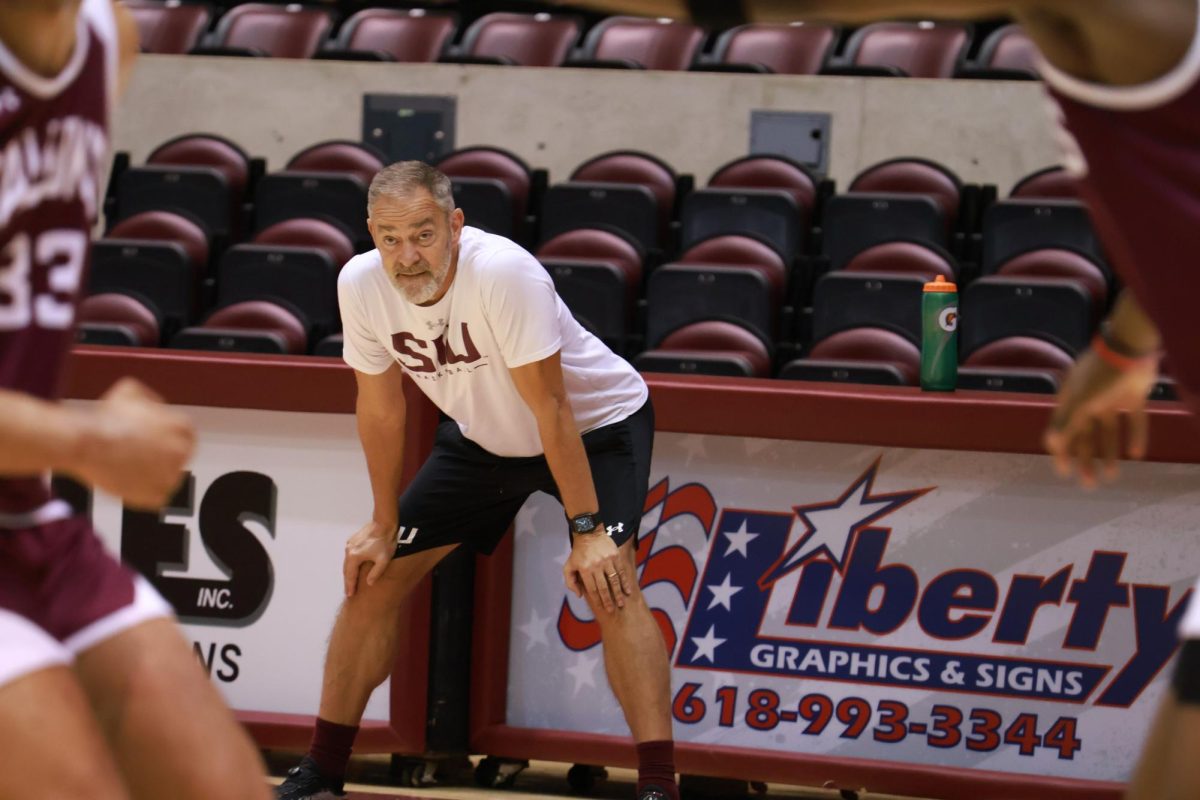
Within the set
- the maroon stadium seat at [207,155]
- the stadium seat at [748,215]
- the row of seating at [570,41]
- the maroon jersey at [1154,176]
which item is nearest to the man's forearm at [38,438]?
the maroon jersey at [1154,176]

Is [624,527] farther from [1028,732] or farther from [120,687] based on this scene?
[120,687]

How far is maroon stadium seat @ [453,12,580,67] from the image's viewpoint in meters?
10.8

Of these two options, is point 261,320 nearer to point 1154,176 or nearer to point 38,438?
point 38,438

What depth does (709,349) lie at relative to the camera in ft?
22.5

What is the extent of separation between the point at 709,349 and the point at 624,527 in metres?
2.58

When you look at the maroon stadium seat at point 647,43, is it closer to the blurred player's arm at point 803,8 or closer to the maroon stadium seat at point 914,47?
the maroon stadium seat at point 914,47

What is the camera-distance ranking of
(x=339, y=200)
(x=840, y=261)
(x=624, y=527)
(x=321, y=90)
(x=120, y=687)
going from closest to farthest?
(x=120, y=687)
(x=624, y=527)
(x=840, y=261)
(x=339, y=200)
(x=321, y=90)

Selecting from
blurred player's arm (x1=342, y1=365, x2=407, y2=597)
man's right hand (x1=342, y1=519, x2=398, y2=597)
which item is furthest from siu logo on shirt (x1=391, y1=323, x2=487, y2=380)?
man's right hand (x1=342, y1=519, x2=398, y2=597)

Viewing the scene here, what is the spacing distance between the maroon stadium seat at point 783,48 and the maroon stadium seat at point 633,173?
5.67 feet

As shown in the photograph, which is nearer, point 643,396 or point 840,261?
point 643,396

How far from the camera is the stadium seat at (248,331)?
6695 mm

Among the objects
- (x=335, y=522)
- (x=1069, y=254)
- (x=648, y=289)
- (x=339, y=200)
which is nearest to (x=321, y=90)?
(x=339, y=200)

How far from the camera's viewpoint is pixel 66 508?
7.18ft

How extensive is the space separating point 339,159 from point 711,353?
3352mm
